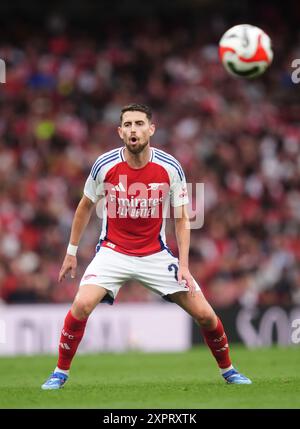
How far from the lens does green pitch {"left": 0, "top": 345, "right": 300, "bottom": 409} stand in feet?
25.0

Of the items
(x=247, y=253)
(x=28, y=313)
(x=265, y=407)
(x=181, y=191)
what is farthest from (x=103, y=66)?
(x=265, y=407)

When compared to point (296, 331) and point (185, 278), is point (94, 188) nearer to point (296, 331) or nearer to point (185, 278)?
point (185, 278)

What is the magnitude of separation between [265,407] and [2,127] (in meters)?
13.9

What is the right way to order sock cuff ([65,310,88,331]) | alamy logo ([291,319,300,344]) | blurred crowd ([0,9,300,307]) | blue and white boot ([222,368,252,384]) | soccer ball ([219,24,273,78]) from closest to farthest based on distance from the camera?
sock cuff ([65,310,88,331]) → blue and white boot ([222,368,252,384]) → soccer ball ([219,24,273,78]) → alamy logo ([291,319,300,344]) → blurred crowd ([0,9,300,307])

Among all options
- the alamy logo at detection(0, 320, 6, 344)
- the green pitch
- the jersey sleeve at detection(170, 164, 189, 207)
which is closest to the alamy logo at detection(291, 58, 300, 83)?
the green pitch

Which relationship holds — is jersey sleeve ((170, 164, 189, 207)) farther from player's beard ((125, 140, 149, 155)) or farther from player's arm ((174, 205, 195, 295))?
player's beard ((125, 140, 149, 155))

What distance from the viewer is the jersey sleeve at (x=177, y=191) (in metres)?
8.73

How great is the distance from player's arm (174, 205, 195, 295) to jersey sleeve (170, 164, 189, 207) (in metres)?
0.05

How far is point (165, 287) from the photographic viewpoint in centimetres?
858

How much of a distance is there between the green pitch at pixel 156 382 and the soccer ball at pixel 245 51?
10.6ft

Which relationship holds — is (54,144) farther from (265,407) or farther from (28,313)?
(265,407)

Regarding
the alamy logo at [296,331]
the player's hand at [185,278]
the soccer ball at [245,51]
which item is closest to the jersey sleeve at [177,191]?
the player's hand at [185,278]

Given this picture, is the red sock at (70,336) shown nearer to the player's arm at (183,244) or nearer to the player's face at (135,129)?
the player's arm at (183,244)

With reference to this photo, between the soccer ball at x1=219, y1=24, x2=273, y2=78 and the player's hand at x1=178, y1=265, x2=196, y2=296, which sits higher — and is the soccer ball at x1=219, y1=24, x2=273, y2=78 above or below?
above
